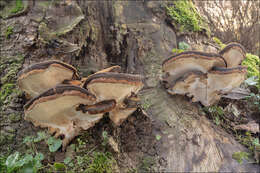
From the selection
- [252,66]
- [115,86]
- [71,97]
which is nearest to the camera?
[71,97]

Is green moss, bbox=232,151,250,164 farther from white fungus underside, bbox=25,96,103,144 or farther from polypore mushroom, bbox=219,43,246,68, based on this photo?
white fungus underside, bbox=25,96,103,144

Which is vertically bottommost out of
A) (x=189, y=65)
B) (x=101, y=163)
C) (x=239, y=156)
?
(x=239, y=156)

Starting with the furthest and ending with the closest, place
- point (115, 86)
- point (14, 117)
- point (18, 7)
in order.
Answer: point (18, 7) → point (14, 117) → point (115, 86)

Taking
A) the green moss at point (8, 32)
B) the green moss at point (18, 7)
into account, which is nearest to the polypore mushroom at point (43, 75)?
the green moss at point (8, 32)

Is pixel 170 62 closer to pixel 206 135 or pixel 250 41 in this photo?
pixel 206 135

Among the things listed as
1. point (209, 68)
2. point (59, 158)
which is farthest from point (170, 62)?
point (59, 158)

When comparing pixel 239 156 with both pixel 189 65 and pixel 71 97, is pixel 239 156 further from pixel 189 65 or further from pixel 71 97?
pixel 71 97

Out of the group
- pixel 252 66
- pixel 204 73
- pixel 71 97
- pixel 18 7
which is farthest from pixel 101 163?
pixel 252 66
